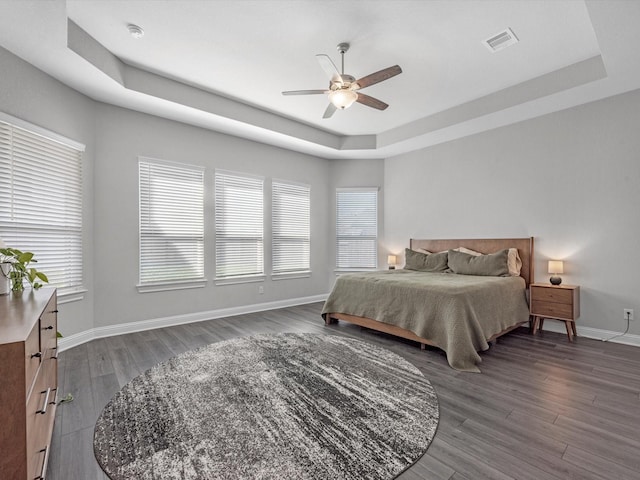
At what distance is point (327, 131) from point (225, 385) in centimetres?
445

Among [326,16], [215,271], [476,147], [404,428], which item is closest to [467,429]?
[404,428]

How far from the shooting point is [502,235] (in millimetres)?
4688

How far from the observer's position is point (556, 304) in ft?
12.3

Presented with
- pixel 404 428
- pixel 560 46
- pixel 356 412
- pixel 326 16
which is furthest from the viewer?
pixel 560 46

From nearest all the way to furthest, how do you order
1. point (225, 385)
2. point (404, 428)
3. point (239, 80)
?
point (404, 428) → point (225, 385) → point (239, 80)

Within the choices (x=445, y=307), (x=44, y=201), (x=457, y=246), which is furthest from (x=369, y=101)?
(x=44, y=201)

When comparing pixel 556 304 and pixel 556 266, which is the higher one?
pixel 556 266

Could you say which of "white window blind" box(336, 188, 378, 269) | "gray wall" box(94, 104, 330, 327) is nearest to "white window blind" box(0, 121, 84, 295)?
"gray wall" box(94, 104, 330, 327)

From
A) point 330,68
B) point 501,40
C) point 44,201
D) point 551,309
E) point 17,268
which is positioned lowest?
point 551,309

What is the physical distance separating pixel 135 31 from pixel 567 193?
521cm

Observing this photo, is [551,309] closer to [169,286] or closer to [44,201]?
[169,286]

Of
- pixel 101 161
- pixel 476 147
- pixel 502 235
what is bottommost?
pixel 502 235

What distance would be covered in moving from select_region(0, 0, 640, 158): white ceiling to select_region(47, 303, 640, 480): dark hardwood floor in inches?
Answer: 113

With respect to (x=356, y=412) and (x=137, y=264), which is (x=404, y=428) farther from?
(x=137, y=264)
